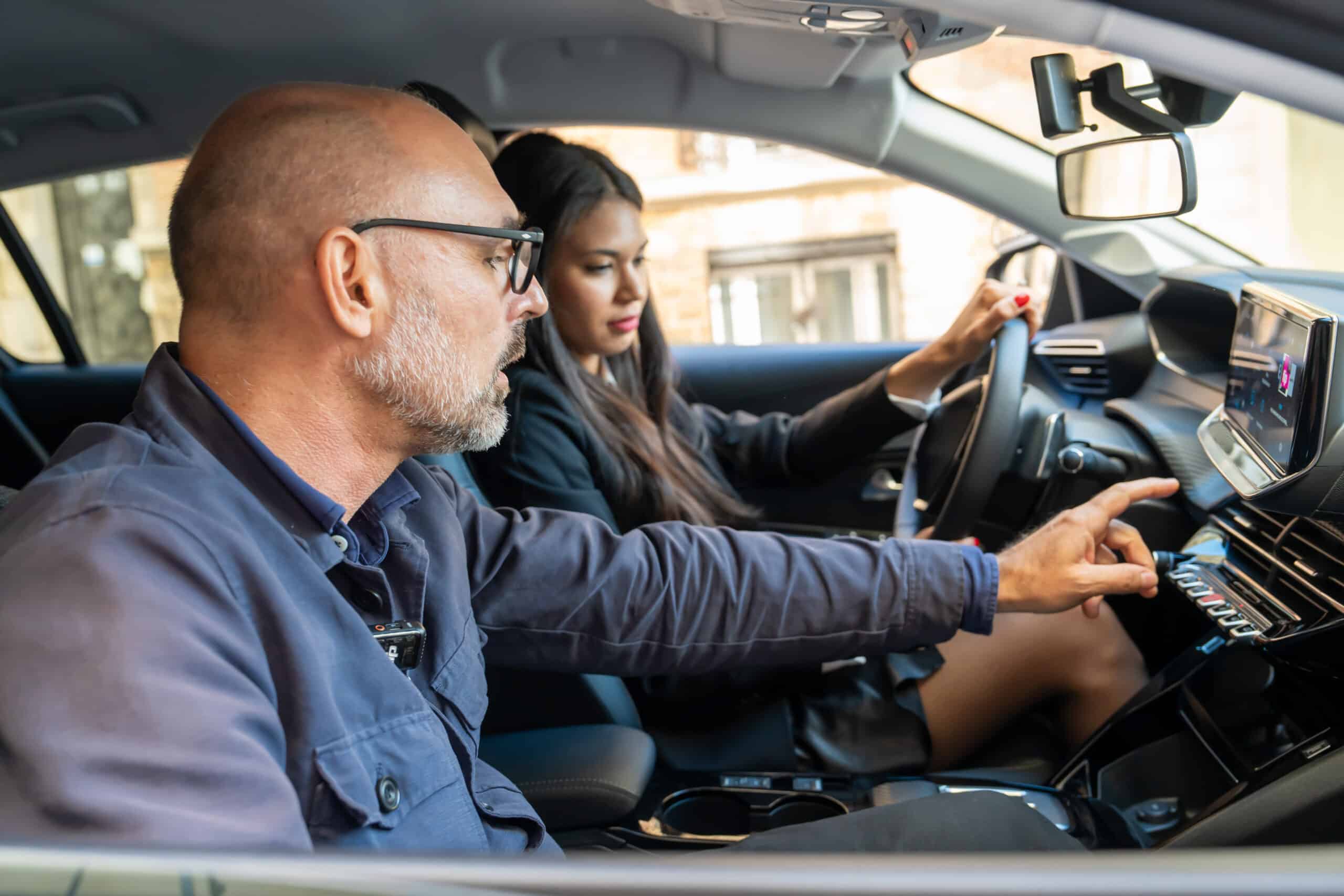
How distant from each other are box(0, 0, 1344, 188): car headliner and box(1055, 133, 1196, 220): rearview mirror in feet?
1.18

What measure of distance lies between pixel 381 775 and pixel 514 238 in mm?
535

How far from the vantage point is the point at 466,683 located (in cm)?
112

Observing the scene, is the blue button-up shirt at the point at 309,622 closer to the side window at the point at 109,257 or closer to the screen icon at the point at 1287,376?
the screen icon at the point at 1287,376

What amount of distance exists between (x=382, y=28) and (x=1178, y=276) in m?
1.28

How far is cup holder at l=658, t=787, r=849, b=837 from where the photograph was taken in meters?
1.47

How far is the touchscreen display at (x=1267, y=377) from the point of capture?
1.22 m

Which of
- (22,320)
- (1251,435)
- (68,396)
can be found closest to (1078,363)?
(1251,435)

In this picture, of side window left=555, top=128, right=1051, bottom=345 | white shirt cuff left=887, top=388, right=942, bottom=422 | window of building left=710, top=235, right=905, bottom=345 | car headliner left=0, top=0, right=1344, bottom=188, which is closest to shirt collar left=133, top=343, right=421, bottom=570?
car headliner left=0, top=0, right=1344, bottom=188

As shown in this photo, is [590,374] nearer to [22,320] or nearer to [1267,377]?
[1267,377]

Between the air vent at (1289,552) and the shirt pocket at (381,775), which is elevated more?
the shirt pocket at (381,775)

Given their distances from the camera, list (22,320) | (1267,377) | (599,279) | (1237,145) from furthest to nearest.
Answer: (1237,145), (22,320), (599,279), (1267,377)

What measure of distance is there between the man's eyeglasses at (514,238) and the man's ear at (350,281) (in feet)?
0.11

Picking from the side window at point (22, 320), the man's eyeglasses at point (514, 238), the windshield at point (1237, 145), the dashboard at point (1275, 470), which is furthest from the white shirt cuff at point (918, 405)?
the side window at point (22, 320)

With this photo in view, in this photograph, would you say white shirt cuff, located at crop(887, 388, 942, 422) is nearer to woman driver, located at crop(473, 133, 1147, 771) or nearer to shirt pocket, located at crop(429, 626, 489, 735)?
woman driver, located at crop(473, 133, 1147, 771)
